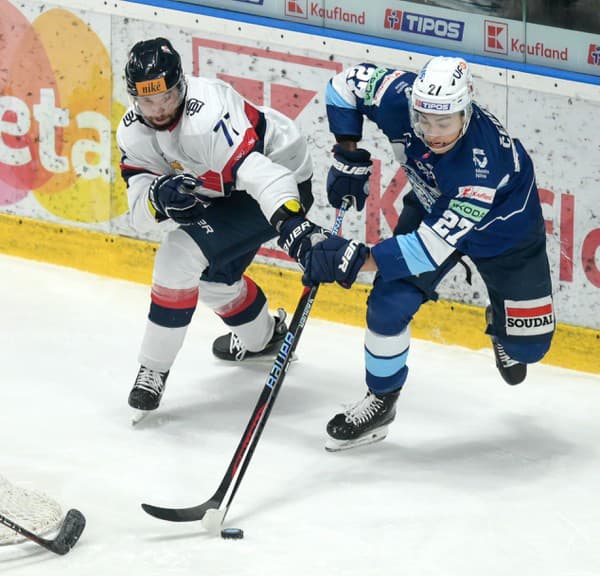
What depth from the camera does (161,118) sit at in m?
3.93

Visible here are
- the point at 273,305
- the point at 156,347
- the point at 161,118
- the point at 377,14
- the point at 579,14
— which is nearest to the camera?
the point at 161,118

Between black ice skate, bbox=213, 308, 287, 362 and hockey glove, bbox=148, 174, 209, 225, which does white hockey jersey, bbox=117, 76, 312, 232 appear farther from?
black ice skate, bbox=213, 308, 287, 362

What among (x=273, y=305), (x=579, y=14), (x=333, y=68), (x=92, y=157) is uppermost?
(x=579, y=14)

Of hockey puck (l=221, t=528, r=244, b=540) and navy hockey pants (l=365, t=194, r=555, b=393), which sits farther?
navy hockey pants (l=365, t=194, r=555, b=393)

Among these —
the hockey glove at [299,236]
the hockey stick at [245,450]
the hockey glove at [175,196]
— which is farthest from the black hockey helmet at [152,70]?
the hockey stick at [245,450]

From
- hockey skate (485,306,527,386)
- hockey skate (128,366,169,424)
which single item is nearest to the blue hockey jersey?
hockey skate (485,306,527,386)

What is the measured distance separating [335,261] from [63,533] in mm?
963

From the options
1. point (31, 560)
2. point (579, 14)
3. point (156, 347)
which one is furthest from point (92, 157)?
point (31, 560)

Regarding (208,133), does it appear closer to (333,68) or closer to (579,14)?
(333,68)

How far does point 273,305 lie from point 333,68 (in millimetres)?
905

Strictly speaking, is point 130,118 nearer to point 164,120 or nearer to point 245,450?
point 164,120

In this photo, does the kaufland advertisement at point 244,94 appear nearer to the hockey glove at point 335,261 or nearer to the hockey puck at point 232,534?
the hockey glove at point 335,261

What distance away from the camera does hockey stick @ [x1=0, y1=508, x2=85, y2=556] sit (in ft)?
10.7

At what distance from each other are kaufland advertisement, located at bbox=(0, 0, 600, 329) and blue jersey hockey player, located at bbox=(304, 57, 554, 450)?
564 mm
